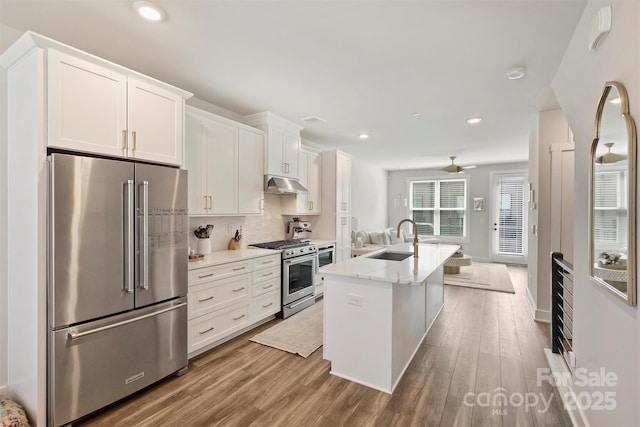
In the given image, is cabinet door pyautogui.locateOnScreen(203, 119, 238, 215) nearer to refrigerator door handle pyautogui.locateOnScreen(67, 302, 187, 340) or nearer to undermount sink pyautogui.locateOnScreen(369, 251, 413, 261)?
refrigerator door handle pyautogui.locateOnScreen(67, 302, 187, 340)

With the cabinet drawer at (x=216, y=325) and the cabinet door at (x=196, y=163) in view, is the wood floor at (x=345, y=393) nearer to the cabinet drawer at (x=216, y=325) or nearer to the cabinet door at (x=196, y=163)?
the cabinet drawer at (x=216, y=325)

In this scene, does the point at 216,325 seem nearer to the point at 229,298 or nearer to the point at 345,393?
the point at 229,298

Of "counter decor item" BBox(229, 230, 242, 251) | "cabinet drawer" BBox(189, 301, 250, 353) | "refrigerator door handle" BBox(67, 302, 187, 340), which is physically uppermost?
"counter decor item" BBox(229, 230, 242, 251)

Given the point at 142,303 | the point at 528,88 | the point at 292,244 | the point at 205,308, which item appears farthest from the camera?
the point at 292,244

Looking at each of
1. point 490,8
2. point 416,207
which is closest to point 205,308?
point 490,8

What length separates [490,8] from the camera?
1826 mm

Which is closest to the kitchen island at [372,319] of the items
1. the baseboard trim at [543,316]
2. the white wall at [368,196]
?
the baseboard trim at [543,316]

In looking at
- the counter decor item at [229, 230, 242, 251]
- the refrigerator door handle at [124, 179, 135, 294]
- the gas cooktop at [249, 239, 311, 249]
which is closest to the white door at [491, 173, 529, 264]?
the gas cooktop at [249, 239, 311, 249]

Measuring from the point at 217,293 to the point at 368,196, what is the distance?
5.73 meters

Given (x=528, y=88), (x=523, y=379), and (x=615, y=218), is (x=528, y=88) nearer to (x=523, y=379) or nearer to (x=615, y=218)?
(x=615, y=218)

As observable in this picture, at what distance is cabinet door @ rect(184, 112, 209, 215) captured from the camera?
114 inches

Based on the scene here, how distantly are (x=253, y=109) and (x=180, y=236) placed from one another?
198 centimetres

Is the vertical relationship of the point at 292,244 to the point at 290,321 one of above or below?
above

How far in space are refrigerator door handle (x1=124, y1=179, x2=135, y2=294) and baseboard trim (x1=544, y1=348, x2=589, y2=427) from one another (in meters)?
3.03
